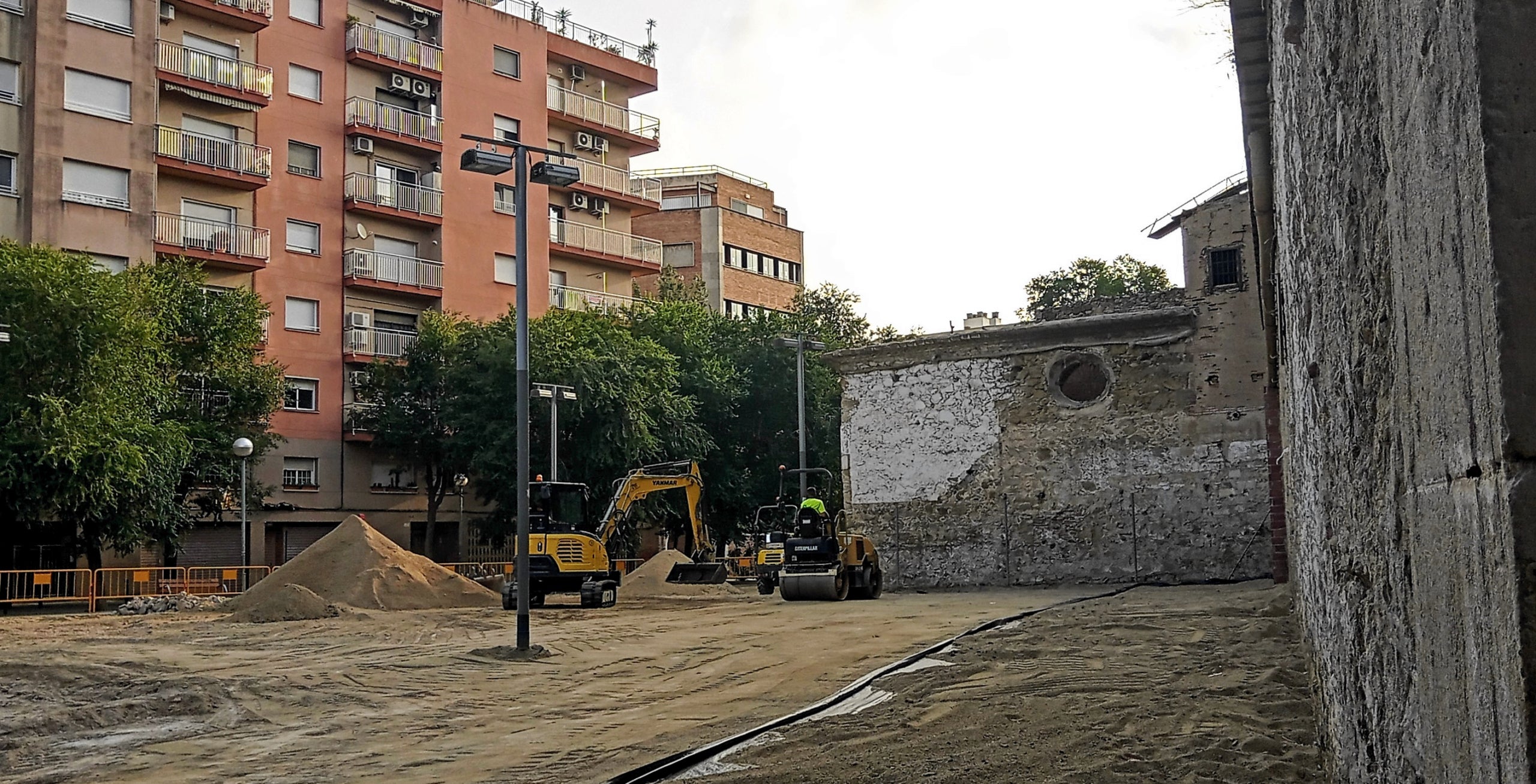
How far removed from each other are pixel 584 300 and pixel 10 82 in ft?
67.0

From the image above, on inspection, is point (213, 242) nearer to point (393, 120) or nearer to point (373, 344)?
point (373, 344)

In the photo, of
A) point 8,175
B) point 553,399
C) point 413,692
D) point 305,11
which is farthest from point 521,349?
point 305,11

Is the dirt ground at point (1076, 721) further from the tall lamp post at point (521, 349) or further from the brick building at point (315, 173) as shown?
the brick building at point (315, 173)

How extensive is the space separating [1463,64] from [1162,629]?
48.9ft

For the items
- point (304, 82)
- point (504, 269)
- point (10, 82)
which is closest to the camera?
point (10, 82)

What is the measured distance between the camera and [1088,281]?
6078cm

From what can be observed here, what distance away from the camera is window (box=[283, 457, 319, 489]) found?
41969 mm

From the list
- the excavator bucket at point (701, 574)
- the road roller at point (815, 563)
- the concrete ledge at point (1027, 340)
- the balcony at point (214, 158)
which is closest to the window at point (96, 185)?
the balcony at point (214, 158)

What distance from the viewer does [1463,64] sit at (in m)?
2.08

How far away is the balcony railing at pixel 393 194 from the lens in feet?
146

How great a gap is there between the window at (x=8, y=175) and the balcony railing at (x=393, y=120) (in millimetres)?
10653

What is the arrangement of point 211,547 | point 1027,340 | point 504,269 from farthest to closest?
point 504,269 → point 211,547 → point 1027,340

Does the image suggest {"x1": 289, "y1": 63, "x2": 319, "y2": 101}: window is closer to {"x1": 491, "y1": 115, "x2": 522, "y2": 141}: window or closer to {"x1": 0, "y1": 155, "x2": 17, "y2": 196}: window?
{"x1": 491, "y1": 115, "x2": 522, "y2": 141}: window

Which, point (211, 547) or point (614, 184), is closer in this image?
point (211, 547)
